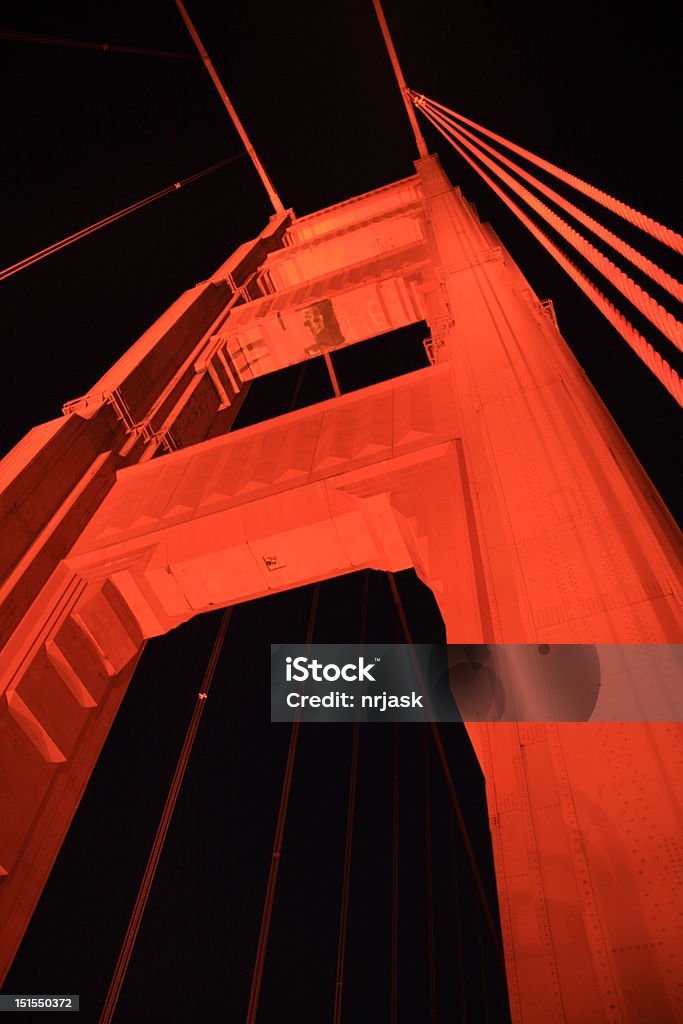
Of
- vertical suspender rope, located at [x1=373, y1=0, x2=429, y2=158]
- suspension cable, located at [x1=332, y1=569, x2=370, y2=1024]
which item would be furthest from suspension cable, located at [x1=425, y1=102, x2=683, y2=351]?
vertical suspender rope, located at [x1=373, y1=0, x2=429, y2=158]

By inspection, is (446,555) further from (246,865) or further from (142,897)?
(246,865)

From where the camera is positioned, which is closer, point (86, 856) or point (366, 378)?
point (86, 856)

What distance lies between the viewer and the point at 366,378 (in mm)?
17672

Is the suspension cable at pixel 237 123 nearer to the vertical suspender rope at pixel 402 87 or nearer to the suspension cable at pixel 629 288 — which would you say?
the vertical suspender rope at pixel 402 87

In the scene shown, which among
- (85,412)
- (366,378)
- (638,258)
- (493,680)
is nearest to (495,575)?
(493,680)

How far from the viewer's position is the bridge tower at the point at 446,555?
9.00 ft

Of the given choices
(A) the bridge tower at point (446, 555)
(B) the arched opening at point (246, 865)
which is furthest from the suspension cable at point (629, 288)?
(B) the arched opening at point (246, 865)

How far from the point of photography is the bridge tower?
2.74m

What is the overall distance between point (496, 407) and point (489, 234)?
4.92 m

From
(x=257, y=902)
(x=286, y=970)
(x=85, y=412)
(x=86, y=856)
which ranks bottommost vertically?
(x=286, y=970)

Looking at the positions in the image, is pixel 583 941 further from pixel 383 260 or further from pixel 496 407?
pixel 383 260

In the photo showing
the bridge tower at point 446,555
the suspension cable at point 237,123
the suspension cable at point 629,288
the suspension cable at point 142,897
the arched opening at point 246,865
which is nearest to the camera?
the bridge tower at point 446,555

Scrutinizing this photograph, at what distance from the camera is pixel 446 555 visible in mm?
4918

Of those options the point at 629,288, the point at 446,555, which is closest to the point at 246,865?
the point at 446,555
